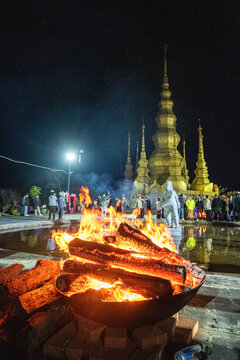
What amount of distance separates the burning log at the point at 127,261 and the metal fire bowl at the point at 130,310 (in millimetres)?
217

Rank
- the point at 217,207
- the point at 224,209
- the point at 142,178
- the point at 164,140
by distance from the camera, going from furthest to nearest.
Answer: the point at 142,178
the point at 164,140
the point at 224,209
the point at 217,207

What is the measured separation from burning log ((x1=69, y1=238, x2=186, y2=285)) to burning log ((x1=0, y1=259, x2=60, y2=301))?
16.9 inches

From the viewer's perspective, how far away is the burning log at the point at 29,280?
2570 millimetres

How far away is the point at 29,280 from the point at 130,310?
1375mm

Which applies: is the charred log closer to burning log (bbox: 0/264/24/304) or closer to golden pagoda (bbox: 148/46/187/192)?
burning log (bbox: 0/264/24/304)

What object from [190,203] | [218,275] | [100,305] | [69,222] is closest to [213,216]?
[190,203]

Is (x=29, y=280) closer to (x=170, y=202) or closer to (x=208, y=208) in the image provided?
(x=170, y=202)

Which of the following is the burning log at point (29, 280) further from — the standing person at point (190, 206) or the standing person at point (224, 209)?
the standing person at point (224, 209)

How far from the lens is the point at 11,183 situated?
39.5m

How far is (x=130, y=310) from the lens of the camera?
2037 mm

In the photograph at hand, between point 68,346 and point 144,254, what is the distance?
123 centimetres

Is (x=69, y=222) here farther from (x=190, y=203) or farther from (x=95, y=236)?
(x=95, y=236)

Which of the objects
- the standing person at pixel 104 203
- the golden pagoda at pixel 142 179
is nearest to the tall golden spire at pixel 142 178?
the golden pagoda at pixel 142 179

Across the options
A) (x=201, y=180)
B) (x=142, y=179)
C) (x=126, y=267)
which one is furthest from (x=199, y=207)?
(x=201, y=180)
